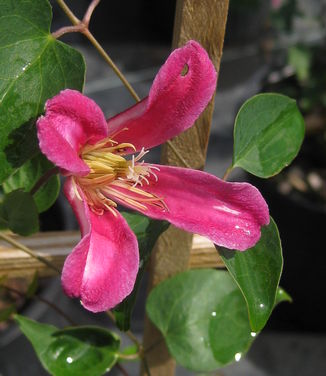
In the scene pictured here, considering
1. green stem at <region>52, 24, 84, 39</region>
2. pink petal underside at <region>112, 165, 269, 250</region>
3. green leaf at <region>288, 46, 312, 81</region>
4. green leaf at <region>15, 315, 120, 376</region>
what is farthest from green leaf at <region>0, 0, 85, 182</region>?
green leaf at <region>288, 46, 312, 81</region>

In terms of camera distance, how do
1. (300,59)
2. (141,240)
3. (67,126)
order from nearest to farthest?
(67,126)
(141,240)
(300,59)

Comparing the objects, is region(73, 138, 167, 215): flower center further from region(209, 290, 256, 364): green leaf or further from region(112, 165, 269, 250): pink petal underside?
region(209, 290, 256, 364): green leaf

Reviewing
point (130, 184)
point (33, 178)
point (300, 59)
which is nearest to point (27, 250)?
point (33, 178)

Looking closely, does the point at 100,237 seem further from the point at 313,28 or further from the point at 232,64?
the point at 313,28

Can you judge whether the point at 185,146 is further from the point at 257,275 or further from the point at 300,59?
the point at 300,59

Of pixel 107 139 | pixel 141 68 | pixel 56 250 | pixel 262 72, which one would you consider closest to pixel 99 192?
pixel 107 139

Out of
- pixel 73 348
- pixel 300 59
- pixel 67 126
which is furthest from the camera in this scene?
pixel 300 59

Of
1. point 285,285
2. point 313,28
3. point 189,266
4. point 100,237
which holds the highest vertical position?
point 100,237
